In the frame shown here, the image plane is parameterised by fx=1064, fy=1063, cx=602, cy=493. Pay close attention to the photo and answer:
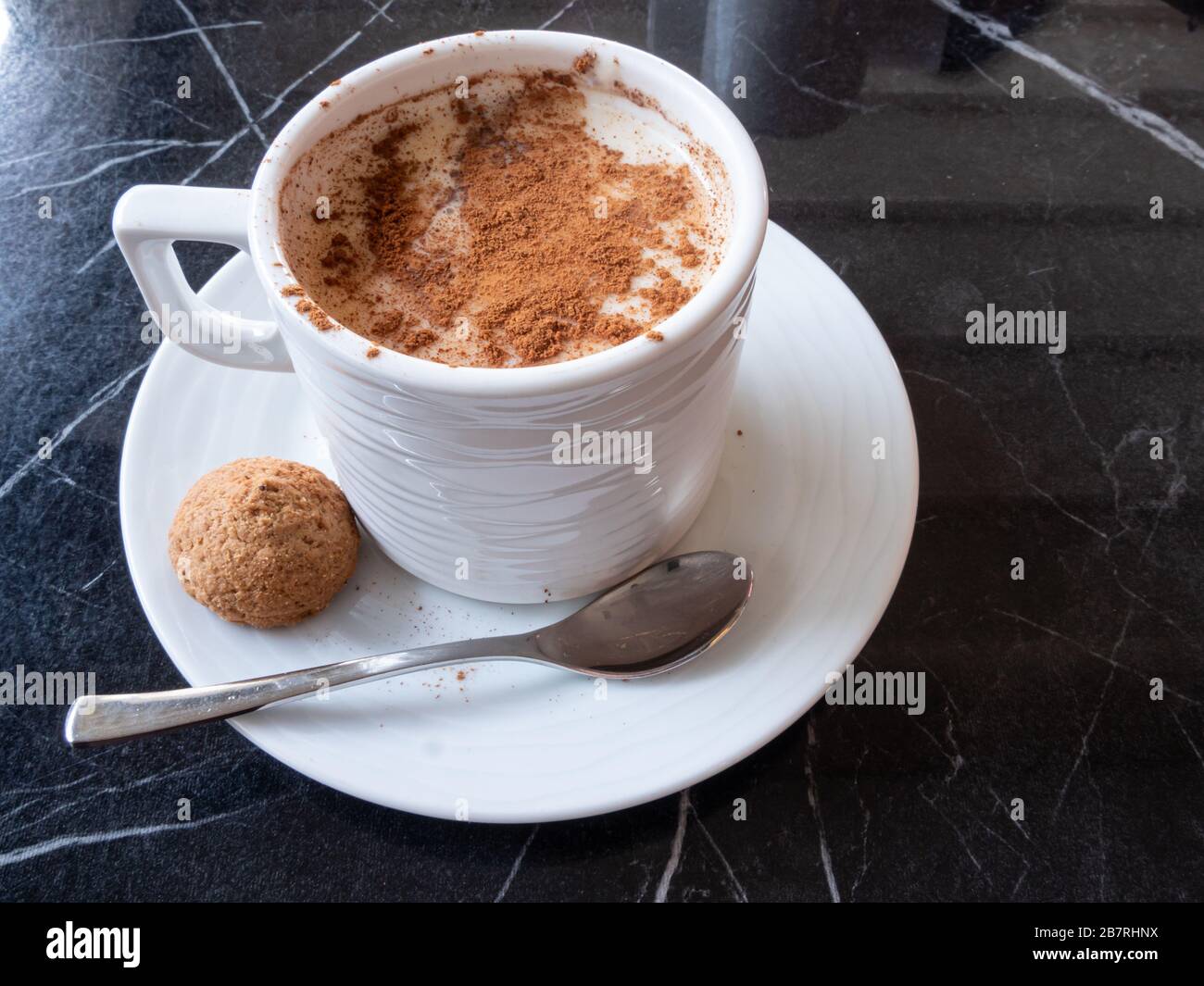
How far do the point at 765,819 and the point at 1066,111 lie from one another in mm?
1097

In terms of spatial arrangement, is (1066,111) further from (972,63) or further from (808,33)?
(808,33)

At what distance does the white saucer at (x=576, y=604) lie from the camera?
2.86 ft

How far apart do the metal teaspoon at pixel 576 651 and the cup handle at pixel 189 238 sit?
0.28 m

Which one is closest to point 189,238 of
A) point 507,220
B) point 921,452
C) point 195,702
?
point 507,220

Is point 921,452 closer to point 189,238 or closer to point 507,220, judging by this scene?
point 507,220

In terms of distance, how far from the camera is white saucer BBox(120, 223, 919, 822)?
2.86 feet

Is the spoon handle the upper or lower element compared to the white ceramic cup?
lower

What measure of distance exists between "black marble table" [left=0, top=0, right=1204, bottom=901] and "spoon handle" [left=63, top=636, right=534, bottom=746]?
12 cm

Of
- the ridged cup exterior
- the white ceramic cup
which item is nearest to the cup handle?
the white ceramic cup

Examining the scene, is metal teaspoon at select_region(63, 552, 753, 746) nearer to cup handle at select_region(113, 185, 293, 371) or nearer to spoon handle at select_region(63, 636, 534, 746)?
spoon handle at select_region(63, 636, 534, 746)

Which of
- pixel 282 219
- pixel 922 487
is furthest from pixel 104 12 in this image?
Answer: pixel 922 487

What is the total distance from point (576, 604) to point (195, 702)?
338 mm

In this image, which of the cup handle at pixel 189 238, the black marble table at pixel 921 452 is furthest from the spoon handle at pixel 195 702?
the cup handle at pixel 189 238

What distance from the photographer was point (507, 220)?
90 cm
